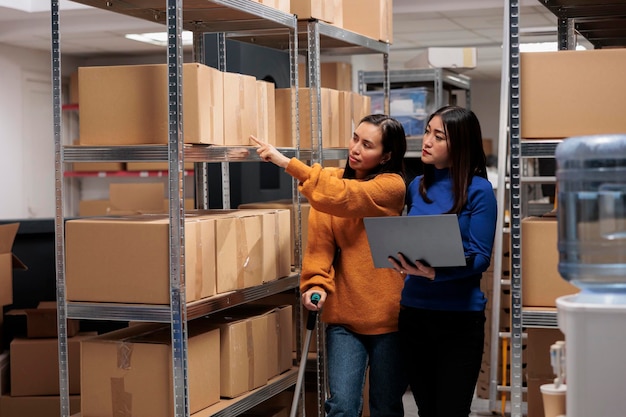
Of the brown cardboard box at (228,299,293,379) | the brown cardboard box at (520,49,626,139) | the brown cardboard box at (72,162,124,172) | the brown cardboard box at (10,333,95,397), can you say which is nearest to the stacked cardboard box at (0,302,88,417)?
the brown cardboard box at (10,333,95,397)

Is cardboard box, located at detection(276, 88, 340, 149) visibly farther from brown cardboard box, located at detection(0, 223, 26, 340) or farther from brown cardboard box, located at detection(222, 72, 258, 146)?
brown cardboard box, located at detection(0, 223, 26, 340)

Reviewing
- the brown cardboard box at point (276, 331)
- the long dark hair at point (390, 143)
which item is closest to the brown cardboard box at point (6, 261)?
the brown cardboard box at point (276, 331)

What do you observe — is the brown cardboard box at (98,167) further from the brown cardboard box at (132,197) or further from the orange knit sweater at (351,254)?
the orange knit sweater at (351,254)

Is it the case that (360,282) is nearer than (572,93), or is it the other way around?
(572,93)

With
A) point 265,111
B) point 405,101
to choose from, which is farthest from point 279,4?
point 405,101

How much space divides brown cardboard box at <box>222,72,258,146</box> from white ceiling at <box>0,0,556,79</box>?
4271 millimetres

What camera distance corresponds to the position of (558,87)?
116 inches

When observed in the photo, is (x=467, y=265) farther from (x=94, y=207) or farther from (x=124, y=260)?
(x=94, y=207)

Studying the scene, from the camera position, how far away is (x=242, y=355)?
12.0ft

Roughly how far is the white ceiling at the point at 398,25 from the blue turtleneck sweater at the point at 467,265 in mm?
4533

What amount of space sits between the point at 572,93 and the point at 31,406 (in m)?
3.23

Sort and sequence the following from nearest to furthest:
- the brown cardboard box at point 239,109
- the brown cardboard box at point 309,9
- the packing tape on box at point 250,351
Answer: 1. the brown cardboard box at point 239,109
2. the packing tape on box at point 250,351
3. the brown cardboard box at point 309,9

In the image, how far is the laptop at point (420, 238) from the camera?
Answer: 3072 mm

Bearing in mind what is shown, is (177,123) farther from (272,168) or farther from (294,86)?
(272,168)
